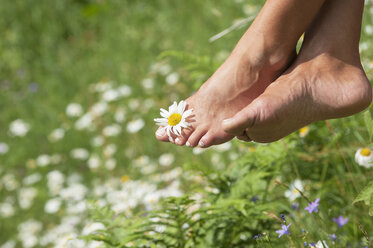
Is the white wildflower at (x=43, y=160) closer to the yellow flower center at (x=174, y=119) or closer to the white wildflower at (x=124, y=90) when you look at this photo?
the white wildflower at (x=124, y=90)

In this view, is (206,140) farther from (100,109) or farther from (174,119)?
(100,109)

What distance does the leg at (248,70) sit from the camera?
4.84 ft

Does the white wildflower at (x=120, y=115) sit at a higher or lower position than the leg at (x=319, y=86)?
higher

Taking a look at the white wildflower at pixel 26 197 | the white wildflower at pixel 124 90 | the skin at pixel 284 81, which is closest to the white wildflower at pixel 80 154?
the white wildflower at pixel 26 197

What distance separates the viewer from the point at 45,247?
311cm

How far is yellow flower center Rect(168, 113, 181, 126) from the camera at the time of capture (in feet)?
5.13

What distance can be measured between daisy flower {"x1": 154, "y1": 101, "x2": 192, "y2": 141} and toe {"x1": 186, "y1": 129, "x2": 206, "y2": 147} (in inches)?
1.4

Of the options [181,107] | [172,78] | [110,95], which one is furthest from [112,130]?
[181,107]

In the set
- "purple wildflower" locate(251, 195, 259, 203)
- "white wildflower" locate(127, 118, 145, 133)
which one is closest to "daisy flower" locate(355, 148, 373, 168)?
"purple wildflower" locate(251, 195, 259, 203)

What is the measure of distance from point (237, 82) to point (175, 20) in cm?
317

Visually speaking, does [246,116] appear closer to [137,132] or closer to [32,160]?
[137,132]

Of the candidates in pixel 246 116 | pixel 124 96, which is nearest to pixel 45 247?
pixel 124 96

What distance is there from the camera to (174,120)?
1.58m

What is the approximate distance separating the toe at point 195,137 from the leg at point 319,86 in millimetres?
222
